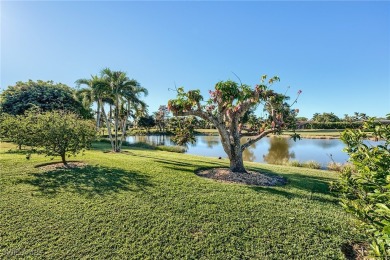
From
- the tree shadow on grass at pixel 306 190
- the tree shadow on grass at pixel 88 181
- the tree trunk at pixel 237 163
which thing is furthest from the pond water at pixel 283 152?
the tree shadow on grass at pixel 88 181

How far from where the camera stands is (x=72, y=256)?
11.4ft

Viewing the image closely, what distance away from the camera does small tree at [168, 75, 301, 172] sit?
785cm

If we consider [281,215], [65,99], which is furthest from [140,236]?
[65,99]

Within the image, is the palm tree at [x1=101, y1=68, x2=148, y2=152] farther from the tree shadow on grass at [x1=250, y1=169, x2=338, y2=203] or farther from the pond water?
the tree shadow on grass at [x1=250, y1=169, x2=338, y2=203]

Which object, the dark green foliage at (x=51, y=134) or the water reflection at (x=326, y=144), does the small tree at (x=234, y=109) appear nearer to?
the dark green foliage at (x=51, y=134)

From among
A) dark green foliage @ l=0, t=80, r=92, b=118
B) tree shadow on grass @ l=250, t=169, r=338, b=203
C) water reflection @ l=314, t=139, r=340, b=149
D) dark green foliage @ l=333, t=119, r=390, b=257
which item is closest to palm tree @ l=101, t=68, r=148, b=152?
dark green foliage @ l=0, t=80, r=92, b=118

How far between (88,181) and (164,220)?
147 inches

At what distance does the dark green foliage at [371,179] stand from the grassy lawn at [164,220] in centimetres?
150

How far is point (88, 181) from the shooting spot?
686 cm

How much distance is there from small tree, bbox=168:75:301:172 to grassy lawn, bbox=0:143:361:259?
7.86ft

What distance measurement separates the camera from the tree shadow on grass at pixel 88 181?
608cm

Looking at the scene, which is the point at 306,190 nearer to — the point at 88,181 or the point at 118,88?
the point at 88,181

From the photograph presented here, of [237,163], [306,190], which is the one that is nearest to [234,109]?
[237,163]

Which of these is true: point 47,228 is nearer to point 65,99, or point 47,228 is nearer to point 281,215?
point 281,215
